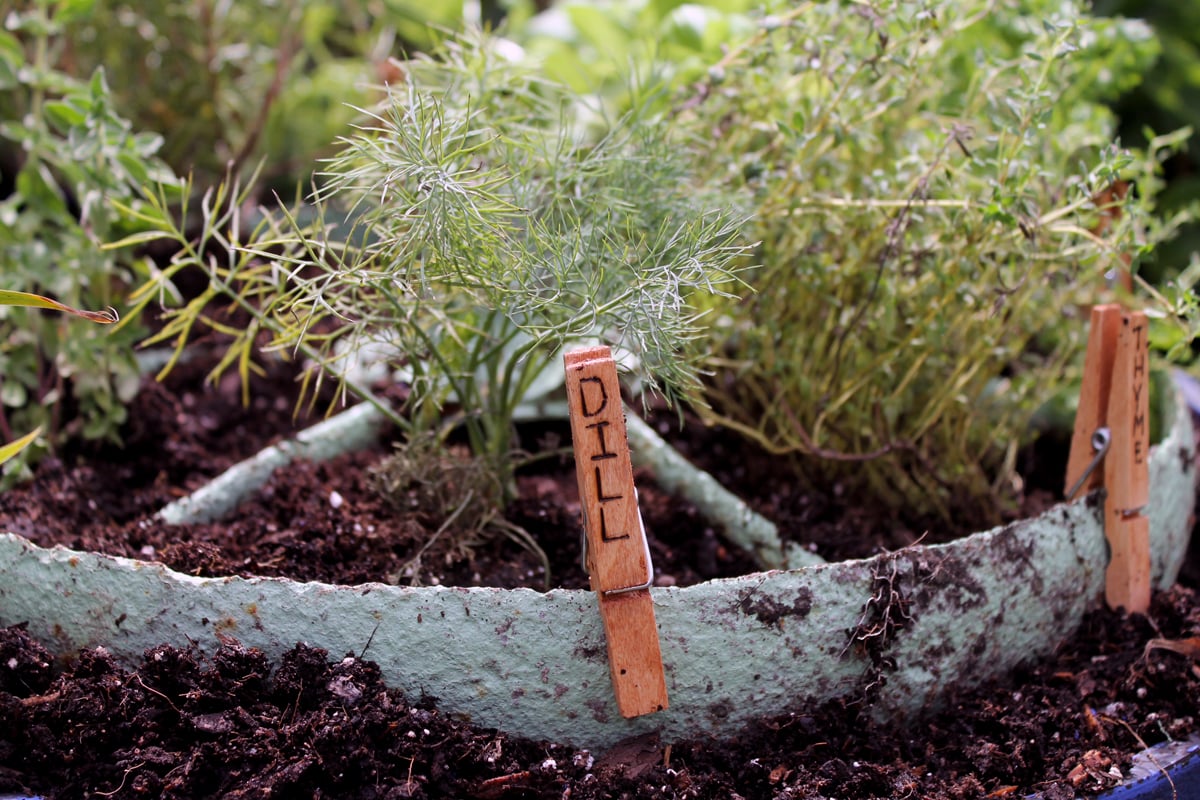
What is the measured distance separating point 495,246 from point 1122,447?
2.63 ft

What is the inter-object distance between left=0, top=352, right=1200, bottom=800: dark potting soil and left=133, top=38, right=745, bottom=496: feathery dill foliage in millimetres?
188

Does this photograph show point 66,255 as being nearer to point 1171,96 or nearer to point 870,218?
point 870,218

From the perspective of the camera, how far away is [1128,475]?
129cm

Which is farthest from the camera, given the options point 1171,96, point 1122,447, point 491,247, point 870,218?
point 1171,96

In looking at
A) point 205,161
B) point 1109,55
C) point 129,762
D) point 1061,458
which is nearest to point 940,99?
point 1109,55

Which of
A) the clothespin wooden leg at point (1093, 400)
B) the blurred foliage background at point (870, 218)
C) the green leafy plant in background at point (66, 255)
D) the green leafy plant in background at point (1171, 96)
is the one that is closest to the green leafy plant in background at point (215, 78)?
the blurred foliage background at point (870, 218)

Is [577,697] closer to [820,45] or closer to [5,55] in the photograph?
[820,45]

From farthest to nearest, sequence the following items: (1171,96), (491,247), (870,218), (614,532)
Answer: (1171,96), (870,218), (491,247), (614,532)

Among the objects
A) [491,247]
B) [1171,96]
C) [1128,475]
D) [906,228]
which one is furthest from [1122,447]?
[1171,96]

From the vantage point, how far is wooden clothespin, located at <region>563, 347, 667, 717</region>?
3.12 ft

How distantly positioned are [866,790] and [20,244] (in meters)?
1.31

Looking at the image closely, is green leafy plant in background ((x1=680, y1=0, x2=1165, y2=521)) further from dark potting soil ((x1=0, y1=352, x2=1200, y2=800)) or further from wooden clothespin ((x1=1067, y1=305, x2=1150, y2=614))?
dark potting soil ((x1=0, y1=352, x2=1200, y2=800))

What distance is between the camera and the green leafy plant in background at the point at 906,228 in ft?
4.19

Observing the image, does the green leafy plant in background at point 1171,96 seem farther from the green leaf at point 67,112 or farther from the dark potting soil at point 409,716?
the green leaf at point 67,112
